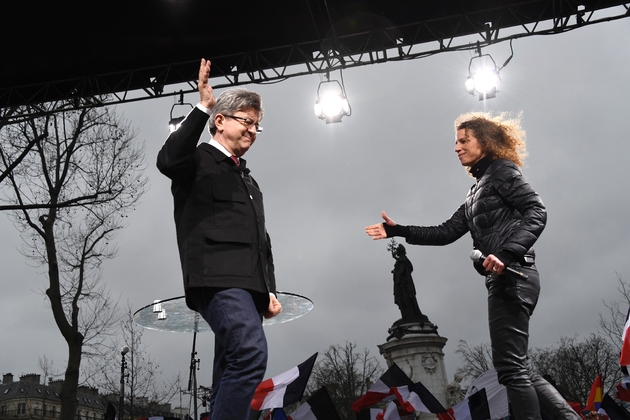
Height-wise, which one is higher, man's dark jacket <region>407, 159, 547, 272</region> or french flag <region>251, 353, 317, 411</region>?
man's dark jacket <region>407, 159, 547, 272</region>

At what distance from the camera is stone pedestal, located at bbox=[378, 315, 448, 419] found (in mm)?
14672

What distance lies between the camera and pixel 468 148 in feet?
12.1

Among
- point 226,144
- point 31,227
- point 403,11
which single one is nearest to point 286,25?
point 403,11

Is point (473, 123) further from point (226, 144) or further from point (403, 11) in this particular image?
point (403, 11)

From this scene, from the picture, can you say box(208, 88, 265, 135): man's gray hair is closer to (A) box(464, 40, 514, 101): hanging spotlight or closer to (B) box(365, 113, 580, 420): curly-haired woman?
(B) box(365, 113, 580, 420): curly-haired woman

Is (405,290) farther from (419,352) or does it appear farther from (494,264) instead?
(494,264)

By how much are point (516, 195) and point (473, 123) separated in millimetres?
718

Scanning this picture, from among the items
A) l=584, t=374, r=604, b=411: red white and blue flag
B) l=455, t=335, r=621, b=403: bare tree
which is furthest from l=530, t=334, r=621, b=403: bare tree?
l=584, t=374, r=604, b=411: red white and blue flag

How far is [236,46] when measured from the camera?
31.8 feet

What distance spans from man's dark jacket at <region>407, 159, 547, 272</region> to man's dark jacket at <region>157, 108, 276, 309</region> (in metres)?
1.32

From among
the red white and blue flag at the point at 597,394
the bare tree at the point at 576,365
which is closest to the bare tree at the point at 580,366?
the bare tree at the point at 576,365

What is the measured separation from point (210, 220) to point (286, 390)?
13.1 ft

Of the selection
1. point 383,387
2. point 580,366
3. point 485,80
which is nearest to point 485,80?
point 485,80

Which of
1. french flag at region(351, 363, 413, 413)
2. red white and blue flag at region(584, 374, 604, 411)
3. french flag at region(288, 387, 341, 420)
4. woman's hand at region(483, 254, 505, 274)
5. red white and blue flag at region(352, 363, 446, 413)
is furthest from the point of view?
red white and blue flag at region(584, 374, 604, 411)
